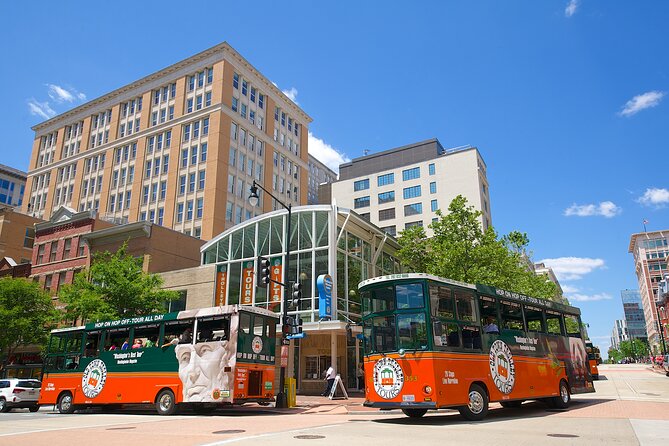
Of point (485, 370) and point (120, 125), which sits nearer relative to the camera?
point (485, 370)

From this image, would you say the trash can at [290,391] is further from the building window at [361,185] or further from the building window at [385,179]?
the building window at [361,185]

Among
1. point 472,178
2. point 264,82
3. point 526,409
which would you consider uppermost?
point 264,82

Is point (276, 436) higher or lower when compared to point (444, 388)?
lower

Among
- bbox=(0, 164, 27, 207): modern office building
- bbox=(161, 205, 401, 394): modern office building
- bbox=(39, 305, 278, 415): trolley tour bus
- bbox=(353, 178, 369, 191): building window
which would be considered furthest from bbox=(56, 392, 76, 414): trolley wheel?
bbox=(0, 164, 27, 207): modern office building

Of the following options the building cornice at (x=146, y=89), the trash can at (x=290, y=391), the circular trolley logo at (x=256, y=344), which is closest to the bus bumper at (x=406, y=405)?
the circular trolley logo at (x=256, y=344)

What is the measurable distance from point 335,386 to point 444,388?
11307 millimetres

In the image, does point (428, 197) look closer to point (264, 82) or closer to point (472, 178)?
point (472, 178)

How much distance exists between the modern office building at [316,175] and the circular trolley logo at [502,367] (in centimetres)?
9854

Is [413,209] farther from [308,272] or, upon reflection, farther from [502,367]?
[502,367]

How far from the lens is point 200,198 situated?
182 feet

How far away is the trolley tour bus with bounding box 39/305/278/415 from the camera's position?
16594mm

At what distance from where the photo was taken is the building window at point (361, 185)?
76.7 meters

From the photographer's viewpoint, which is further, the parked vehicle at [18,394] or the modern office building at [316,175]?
the modern office building at [316,175]

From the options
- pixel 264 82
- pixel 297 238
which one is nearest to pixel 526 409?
pixel 297 238
